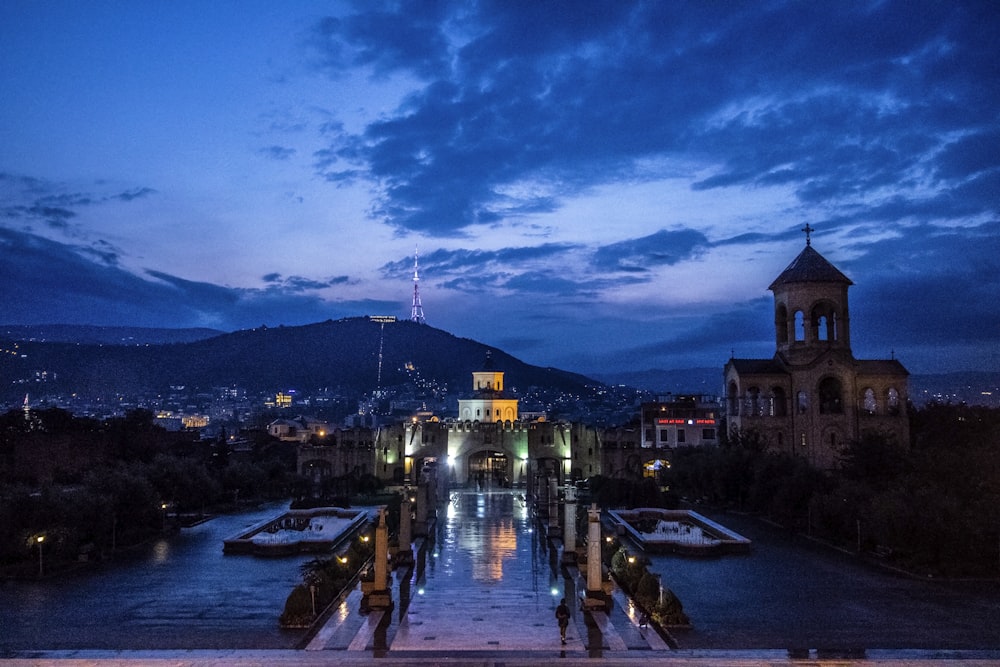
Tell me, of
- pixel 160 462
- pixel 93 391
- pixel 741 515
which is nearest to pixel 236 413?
pixel 93 391

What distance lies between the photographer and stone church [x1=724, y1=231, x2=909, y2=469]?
41.0 m

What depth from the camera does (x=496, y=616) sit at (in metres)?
16.9

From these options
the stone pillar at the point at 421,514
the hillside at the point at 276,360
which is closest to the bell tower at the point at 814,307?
the stone pillar at the point at 421,514

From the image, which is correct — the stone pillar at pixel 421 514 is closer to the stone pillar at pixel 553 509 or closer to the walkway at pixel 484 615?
the walkway at pixel 484 615

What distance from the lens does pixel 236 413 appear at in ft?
416

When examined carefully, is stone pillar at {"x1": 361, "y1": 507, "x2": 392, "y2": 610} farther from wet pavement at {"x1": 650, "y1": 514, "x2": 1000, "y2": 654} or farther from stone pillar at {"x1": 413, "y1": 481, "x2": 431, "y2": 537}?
stone pillar at {"x1": 413, "y1": 481, "x2": 431, "y2": 537}

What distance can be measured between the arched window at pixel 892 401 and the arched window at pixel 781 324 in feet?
17.9

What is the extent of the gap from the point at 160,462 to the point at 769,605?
25.4 meters

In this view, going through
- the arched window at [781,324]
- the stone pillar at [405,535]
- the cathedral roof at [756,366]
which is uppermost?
the arched window at [781,324]

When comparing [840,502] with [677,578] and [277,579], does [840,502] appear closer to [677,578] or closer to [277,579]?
[677,578]

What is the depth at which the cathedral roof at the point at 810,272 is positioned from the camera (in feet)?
139

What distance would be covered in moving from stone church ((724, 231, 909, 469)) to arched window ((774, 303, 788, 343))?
0.54 feet

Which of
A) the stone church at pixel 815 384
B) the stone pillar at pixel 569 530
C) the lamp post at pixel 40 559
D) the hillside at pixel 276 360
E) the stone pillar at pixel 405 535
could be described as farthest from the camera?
the hillside at pixel 276 360

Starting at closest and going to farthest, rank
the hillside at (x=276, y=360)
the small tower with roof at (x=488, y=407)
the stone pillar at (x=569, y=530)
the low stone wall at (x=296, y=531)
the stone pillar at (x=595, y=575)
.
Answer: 1. the stone pillar at (x=595, y=575)
2. the stone pillar at (x=569, y=530)
3. the low stone wall at (x=296, y=531)
4. the small tower with roof at (x=488, y=407)
5. the hillside at (x=276, y=360)
